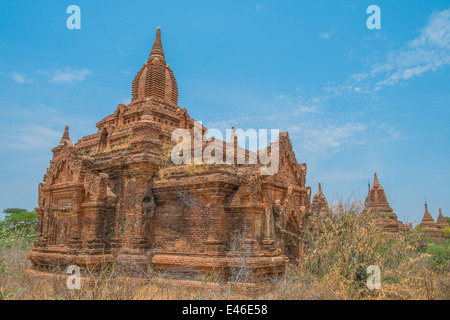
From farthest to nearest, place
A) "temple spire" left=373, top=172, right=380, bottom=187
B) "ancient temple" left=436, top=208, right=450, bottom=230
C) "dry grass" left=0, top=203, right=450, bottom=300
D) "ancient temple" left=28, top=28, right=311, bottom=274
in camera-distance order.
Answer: "ancient temple" left=436, top=208, right=450, bottom=230
"temple spire" left=373, top=172, right=380, bottom=187
"ancient temple" left=28, top=28, right=311, bottom=274
"dry grass" left=0, top=203, right=450, bottom=300

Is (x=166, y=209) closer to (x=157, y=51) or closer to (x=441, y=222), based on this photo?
(x=157, y=51)

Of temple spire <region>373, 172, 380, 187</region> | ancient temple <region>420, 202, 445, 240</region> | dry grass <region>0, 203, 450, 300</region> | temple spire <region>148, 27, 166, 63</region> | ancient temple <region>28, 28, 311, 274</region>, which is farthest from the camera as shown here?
ancient temple <region>420, 202, 445, 240</region>

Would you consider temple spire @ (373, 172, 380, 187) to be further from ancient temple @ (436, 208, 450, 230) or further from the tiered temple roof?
ancient temple @ (436, 208, 450, 230)

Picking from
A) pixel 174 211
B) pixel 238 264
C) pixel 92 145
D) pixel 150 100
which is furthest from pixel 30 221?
pixel 238 264

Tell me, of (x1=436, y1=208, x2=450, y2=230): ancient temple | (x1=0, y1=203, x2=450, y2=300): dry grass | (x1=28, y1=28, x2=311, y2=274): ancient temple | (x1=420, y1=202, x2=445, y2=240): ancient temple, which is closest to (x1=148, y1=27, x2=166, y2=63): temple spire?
(x1=28, y1=28, x2=311, y2=274): ancient temple

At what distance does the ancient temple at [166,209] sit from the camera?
11680mm

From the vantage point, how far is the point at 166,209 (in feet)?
42.9

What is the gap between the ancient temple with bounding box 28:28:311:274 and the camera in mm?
11680

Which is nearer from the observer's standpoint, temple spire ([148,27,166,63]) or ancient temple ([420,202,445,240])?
temple spire ([148,27,166,63])

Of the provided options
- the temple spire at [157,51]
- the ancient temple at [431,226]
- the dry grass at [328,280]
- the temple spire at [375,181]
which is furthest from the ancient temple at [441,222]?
the temple spire at [157,51]

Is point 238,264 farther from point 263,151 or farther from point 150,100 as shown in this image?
point 150,100

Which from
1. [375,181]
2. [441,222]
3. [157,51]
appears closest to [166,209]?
[157,51]
